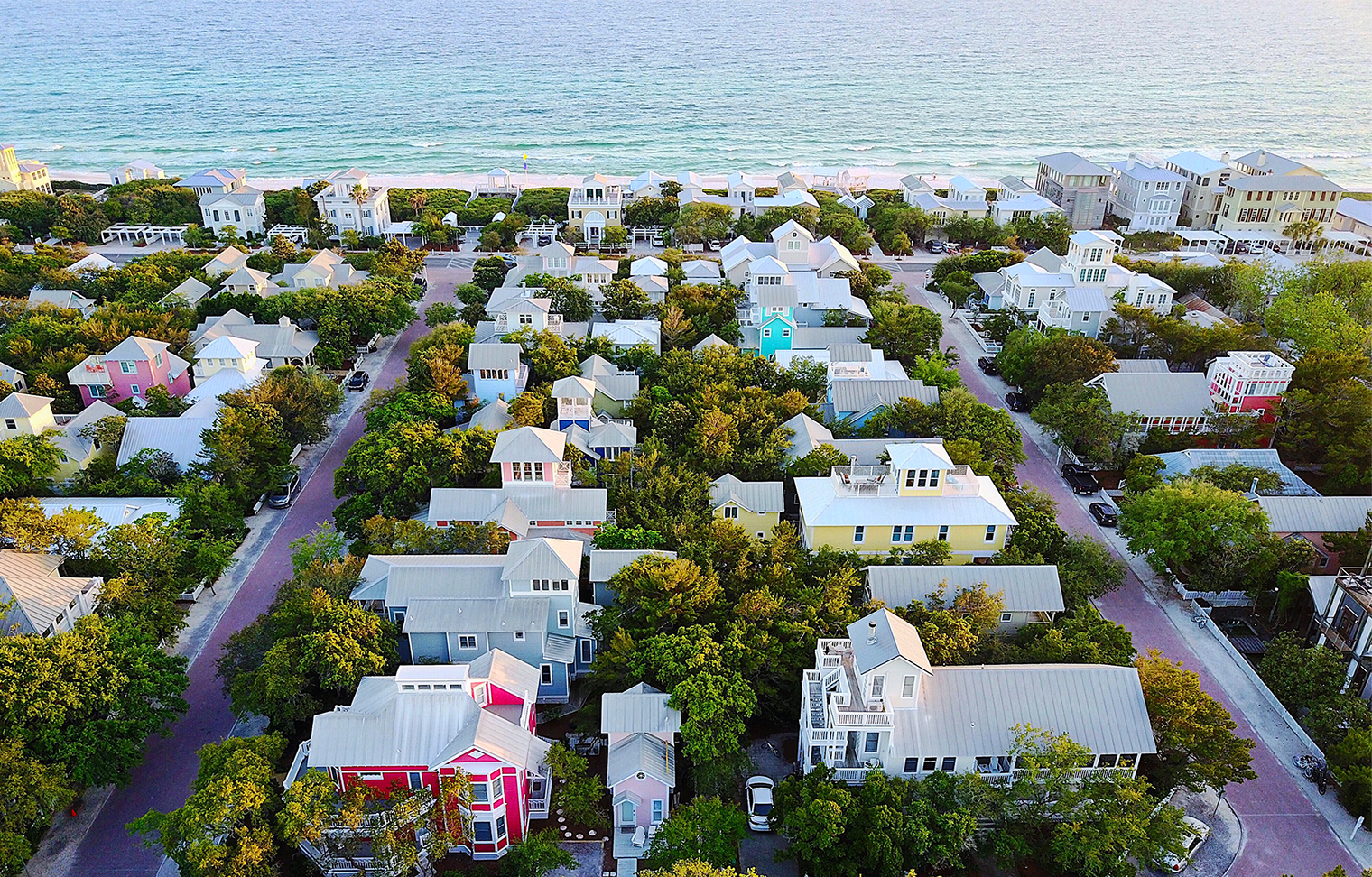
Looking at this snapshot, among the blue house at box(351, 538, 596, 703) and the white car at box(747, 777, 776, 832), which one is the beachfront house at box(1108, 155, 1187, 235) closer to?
the blue house at box(351, 538, 596, 703)

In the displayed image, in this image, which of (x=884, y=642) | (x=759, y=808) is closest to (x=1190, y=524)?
(x=884, y=642)

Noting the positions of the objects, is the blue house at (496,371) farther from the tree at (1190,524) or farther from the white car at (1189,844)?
the white car at (1189,844)

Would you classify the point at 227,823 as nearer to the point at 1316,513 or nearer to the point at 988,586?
the point at 988,586

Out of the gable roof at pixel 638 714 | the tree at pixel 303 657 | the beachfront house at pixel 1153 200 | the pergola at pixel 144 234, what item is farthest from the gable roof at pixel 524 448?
the beachfront house at pixel 1153 200

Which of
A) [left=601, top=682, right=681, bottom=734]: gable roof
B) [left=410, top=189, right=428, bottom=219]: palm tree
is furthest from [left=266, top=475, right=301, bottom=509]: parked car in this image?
[left=410, top=189, right=428, bottom=219]: palm tree

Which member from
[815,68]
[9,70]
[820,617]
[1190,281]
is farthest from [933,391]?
[9,70]

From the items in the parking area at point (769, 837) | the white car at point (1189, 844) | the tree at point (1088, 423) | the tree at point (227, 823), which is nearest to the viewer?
the tree at point (227, 823)
